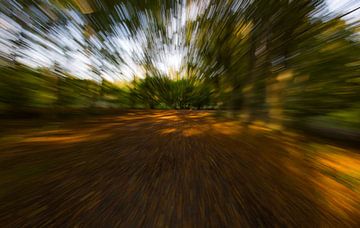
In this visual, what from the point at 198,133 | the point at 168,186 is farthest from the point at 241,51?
the point at 168,186

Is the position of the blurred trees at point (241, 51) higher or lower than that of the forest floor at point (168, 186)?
higher

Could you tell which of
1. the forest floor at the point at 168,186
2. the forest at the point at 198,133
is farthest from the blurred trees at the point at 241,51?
the forest floor at the point at 168,186

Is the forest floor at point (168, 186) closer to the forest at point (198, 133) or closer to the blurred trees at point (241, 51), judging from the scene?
the forest at point (198, 133)

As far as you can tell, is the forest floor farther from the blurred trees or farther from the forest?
the blurred trees

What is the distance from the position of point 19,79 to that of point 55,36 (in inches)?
16.4

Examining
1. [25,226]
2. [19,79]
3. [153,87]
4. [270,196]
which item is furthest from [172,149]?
[153,87]

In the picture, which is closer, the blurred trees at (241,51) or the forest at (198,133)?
the forest at (198,133)

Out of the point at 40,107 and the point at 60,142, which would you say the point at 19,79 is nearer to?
the point at 40,107

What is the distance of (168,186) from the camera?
1.74 feet

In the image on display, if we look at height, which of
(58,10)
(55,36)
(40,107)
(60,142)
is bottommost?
(60,142)

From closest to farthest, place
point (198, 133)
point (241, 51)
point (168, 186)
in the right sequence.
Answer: point (168, 186), point (198, 133), point (241, 51)

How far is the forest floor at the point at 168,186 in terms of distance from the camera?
0.39 metres

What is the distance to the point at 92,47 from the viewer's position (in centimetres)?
172

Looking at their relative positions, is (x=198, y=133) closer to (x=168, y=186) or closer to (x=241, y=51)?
(x=168, y=186)
